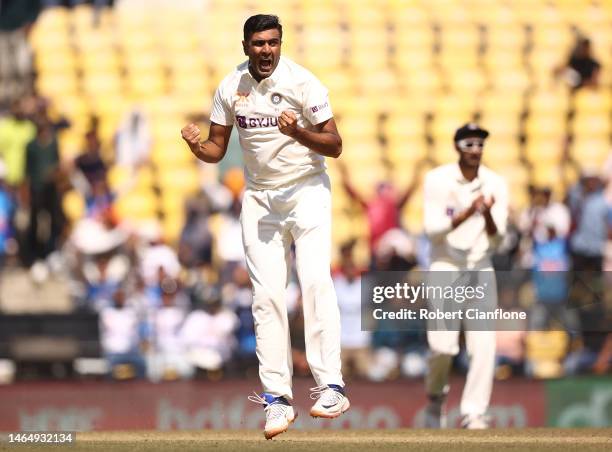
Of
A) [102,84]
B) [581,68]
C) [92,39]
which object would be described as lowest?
[581,68]

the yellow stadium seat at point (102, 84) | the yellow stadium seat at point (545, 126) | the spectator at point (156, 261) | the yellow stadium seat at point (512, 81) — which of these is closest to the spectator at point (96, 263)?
the spectator at point (156, 261)

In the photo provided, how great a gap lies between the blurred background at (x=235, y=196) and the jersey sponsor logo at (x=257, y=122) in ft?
16.5

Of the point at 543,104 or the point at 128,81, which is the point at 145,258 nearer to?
the point at 128,81

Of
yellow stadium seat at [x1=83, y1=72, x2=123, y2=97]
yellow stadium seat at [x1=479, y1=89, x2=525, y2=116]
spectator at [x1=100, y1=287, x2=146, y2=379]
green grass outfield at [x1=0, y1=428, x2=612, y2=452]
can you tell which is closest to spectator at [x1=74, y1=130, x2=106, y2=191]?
yellow stadium seat at [x1=83, y1=72, x2=123, y2=97]

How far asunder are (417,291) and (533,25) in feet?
22.1

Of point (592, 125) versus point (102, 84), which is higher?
point (102, 84)

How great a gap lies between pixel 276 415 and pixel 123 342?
5275mm

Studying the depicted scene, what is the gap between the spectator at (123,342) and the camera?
1298cm

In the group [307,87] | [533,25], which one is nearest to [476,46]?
[533,25]

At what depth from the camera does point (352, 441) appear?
26.7 feet

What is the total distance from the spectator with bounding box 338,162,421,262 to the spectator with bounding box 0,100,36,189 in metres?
3.20

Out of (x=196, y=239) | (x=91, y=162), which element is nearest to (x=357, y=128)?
(x=196, y=239)

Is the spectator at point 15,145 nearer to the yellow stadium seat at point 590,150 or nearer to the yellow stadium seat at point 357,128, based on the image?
the yellow stadium seat at point 357,128

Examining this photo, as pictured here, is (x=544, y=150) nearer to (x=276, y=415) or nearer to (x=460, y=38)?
(x=460, y=38)
